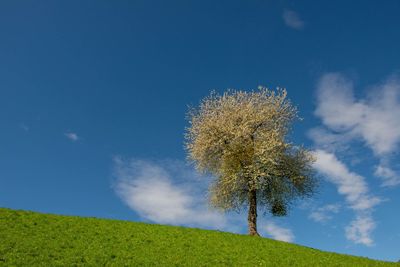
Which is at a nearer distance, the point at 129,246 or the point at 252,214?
the point at 129,246

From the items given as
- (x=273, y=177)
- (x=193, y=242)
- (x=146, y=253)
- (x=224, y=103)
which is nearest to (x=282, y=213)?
(x=273, y=177)

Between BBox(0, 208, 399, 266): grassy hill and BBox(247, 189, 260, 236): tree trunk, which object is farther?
BBox(247, 189, 260, 236): tree trunk

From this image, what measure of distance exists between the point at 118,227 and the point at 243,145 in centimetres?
1960

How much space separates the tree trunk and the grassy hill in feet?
21.1

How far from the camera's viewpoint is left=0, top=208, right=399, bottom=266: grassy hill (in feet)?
113

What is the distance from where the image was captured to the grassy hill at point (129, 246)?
113 feet

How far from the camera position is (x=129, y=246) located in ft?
131

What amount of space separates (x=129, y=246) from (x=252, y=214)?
21938 millimetres

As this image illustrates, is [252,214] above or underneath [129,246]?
above

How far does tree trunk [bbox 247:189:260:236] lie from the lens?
57.0 m

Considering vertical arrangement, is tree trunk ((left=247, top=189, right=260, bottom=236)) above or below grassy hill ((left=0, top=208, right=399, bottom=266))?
above

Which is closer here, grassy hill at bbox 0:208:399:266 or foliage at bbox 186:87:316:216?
grassy hill at bbox 0:208:399:266

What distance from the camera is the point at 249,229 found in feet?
188

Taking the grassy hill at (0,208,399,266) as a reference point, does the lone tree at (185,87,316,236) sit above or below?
above
